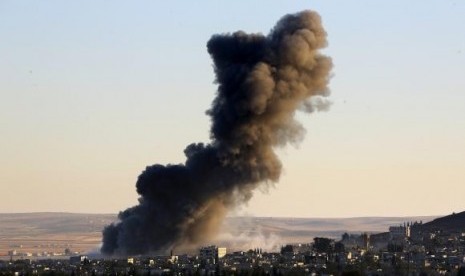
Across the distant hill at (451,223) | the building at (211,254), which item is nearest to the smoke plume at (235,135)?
the building at (211,254)

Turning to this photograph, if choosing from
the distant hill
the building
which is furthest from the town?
the distant hill

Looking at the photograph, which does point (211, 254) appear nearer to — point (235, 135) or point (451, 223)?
point (235, 135)

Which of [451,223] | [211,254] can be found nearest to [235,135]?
[211,254]

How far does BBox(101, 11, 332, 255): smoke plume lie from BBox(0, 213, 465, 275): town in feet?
11.1

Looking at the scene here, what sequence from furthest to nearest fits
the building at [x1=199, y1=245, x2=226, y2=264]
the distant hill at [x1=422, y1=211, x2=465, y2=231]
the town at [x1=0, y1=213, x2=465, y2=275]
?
the distant hill at [x1=422, y1=211, x2=465, y2=231] < the building at [x1=199, y1=245, x2=226, y2=264] < the town at [x1=0, y1=213, x2=465, y2=275]

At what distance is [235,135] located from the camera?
119250mm

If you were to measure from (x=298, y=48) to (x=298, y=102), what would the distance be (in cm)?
458

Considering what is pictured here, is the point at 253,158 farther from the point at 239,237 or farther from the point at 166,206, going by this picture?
the point at 239,237

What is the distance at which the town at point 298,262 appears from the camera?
110062 mm

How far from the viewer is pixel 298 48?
119875 millimetres

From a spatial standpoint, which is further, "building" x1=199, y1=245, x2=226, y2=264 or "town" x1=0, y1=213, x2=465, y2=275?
"building" x1=199, y1=245, x2=226, y2=264

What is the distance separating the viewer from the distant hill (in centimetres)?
18110

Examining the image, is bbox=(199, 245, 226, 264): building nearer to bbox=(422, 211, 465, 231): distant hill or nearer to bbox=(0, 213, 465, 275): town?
bbox=(0, 213, 465, 275): town

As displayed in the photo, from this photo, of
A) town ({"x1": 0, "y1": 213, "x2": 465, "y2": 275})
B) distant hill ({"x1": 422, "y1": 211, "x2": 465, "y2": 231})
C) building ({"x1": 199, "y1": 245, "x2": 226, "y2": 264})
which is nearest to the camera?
town ({"x1": 0, "y1": 213, "x2": 465, "y2": 275})
